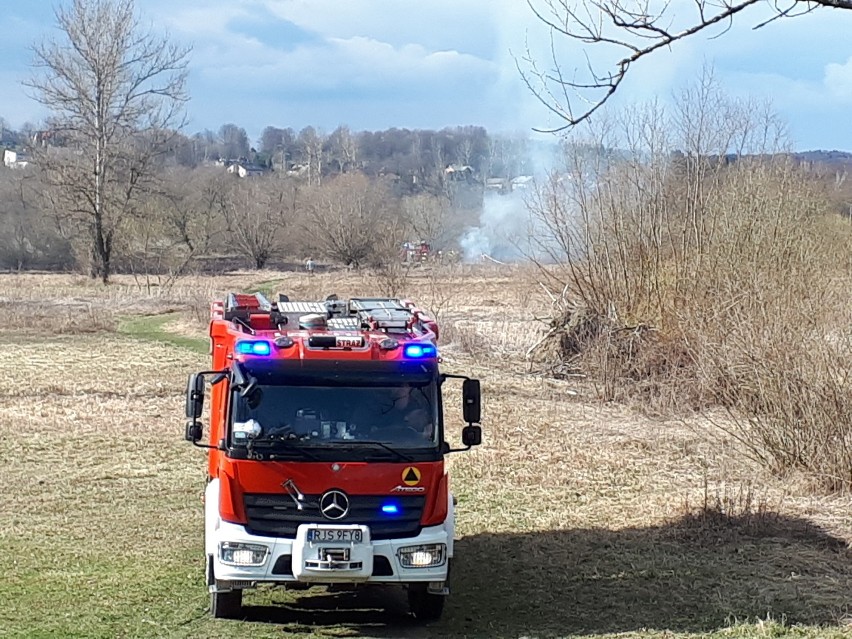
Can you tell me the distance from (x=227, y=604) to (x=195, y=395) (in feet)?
5.64

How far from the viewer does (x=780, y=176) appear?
73.1 ft

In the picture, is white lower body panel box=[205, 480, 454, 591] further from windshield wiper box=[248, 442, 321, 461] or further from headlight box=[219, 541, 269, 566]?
windshield wiper box=[248, 442, 321, 461]

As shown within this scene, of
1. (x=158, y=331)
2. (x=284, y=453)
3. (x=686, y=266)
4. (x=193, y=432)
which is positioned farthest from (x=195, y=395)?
(x=158, y=331)

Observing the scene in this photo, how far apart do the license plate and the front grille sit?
0.30ft

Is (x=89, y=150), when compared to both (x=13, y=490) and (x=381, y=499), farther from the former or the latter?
A: (x=381, y=499)

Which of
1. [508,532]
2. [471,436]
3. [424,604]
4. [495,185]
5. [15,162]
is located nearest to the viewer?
[424,604]

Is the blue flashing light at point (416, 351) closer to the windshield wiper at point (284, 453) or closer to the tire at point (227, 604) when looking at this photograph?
the windshield wiper at point (284, 453)

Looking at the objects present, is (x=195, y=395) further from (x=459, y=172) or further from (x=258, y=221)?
(x=459, y=172)

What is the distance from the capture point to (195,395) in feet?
29.6

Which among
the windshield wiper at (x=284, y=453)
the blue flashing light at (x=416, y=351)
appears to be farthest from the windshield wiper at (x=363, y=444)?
the blue flashing light at (x=416, y=351)

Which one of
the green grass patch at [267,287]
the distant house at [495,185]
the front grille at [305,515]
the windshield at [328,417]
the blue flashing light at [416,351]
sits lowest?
the green grass patch at [267,287]

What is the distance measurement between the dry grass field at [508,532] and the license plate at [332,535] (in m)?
0.97

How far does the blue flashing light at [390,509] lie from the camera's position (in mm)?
8656

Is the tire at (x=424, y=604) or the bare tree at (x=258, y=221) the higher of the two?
the bare tree at (x=258, y=221)
